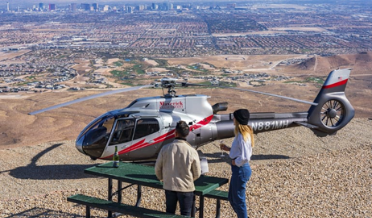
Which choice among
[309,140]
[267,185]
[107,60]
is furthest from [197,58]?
[267,185]

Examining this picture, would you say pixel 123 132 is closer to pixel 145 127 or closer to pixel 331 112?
pixel 145 127

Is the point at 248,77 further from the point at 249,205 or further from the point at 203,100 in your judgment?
the point at 249,205

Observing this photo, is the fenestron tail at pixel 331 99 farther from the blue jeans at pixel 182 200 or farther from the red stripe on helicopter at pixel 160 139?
the blue jeans at pixel 182 200

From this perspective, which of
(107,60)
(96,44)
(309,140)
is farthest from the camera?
(96,44)

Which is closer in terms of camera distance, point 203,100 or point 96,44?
point 203,100

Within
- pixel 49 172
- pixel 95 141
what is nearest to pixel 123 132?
pixel 95 141

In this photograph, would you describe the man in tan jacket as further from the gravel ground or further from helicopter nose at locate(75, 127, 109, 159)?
helicopter nose at locate(75, 127, 109, 159)
